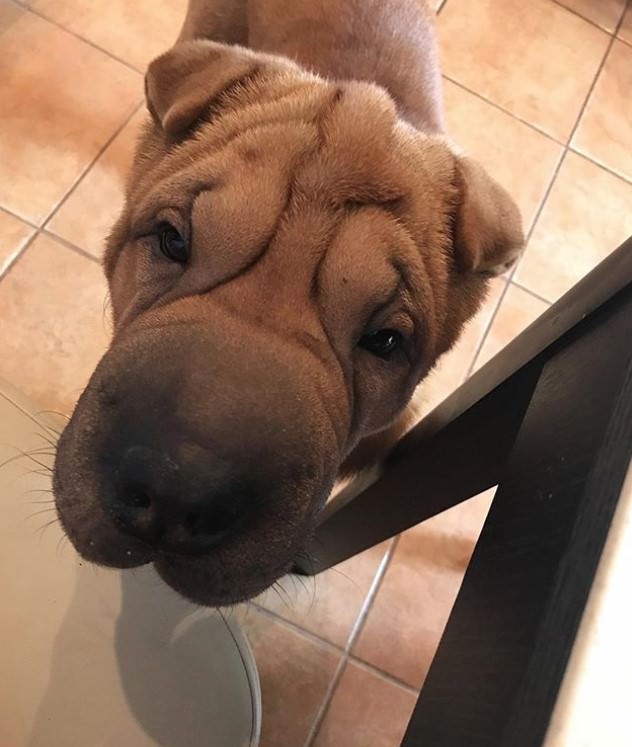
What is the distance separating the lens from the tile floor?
2.10m

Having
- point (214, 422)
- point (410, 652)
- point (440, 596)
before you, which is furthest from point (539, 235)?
point (214, 422)

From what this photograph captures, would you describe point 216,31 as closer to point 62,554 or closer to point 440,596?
point 62,554

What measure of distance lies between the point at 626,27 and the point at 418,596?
7.48 feet

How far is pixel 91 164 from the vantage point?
93.6 inches

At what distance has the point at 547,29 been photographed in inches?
119

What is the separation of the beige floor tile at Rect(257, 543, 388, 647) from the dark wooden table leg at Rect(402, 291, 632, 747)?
1.35 meters

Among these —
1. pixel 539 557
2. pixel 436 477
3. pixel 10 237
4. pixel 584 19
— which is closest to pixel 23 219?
pixel 10 237

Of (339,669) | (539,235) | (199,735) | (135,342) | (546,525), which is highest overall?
(546,525)

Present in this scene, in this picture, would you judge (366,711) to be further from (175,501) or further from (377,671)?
(175,501)

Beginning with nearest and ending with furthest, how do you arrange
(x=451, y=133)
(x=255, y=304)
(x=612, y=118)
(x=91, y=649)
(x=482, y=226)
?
1. (x=255, y=304)
2. (x=482, y=226)
3. (x=91, y=649)
4. (x=451, y=133)
5. (x=612, y=118)

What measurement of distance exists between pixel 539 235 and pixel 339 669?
1506 mm

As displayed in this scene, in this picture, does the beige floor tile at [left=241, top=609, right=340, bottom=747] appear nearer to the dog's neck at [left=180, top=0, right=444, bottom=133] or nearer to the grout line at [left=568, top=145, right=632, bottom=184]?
the dog's neck at [left=180, top=0, right=444, bottom=133]

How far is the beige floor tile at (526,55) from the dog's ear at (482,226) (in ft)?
5.25

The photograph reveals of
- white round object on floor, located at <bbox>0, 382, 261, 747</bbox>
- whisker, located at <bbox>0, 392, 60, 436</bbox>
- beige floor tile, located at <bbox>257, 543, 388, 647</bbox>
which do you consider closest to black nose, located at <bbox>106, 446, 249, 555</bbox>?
white round object on floor, located at <bbox>0, 382, 261, 747</bbox>
